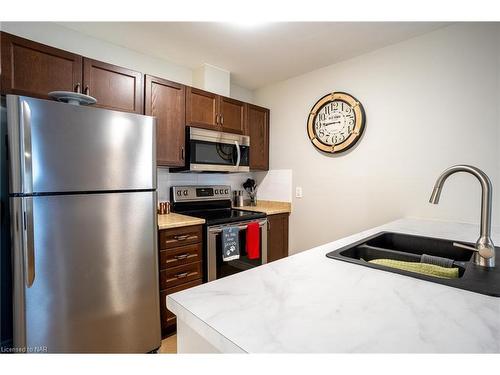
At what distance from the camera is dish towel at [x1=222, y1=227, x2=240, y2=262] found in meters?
2.23

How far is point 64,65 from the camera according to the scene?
176 centimetres

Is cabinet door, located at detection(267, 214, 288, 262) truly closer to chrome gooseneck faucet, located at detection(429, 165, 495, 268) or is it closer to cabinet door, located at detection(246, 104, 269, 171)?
cabinet door, located at detection(246, 104, 269, 171)

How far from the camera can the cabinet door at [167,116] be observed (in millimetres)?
2188

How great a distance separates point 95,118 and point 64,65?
0.62 metres

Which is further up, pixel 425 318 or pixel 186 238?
pixel 425 318

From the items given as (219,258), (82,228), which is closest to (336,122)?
(219,258)

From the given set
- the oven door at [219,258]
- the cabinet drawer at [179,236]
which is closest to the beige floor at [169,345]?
the oven door at [219,258]

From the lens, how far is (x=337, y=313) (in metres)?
0.60

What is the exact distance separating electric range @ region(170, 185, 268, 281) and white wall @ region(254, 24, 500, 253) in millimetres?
679

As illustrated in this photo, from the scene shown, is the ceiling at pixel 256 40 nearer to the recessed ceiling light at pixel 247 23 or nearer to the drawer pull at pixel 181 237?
the recessed ceiling light at pixel 247 23

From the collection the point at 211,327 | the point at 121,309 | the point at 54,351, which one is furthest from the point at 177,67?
the point at 211,327

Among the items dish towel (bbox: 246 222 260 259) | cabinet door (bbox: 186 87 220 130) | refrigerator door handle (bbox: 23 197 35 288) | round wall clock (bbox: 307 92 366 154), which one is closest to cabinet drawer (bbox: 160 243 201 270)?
dish towel (bbox: 246 222 260 259)

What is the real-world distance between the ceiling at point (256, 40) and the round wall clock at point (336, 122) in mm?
399
